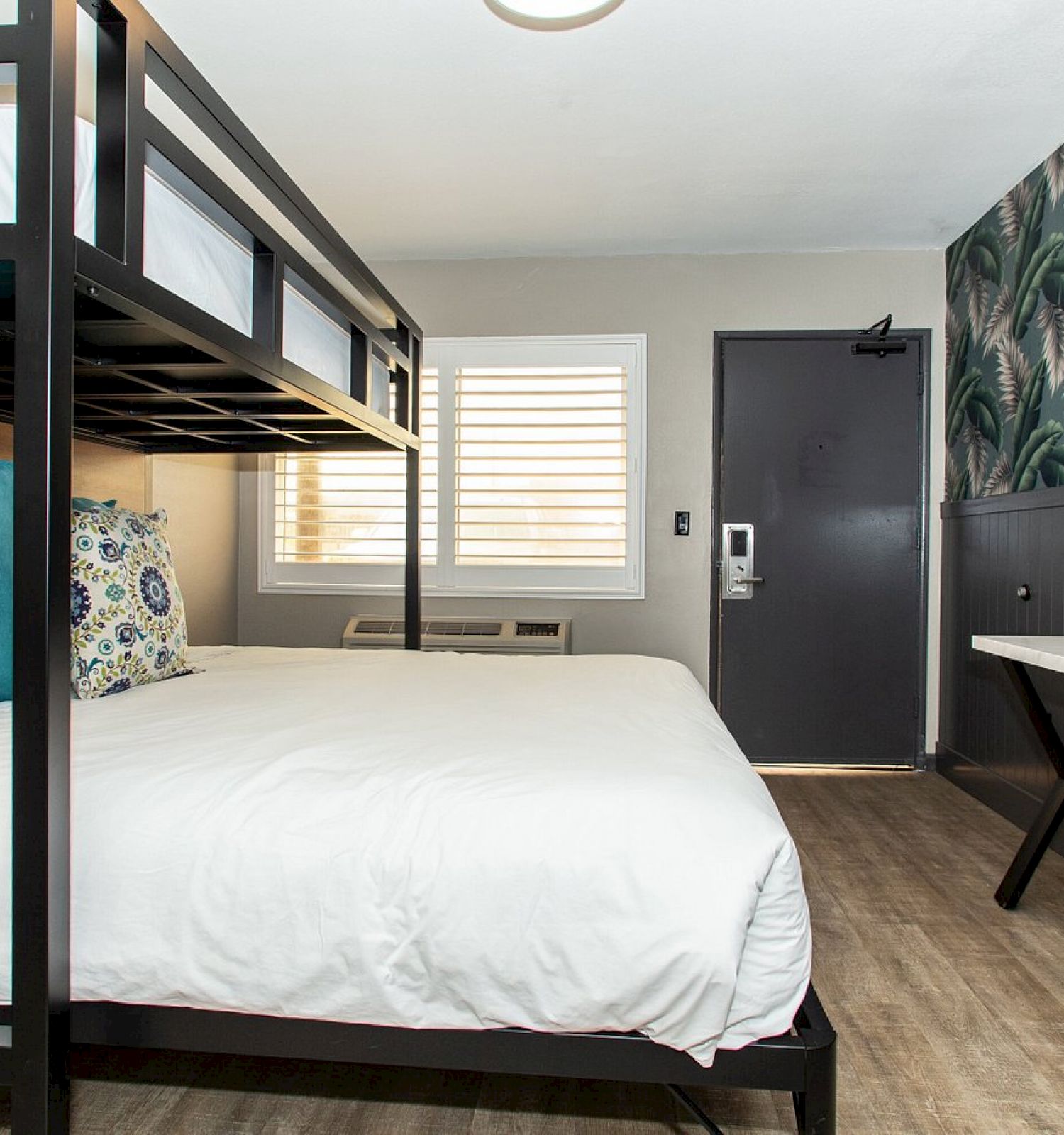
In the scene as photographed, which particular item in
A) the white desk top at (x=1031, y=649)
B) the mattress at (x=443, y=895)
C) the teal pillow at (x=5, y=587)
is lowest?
the mattress at (x=443, y=895)

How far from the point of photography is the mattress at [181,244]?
1442mm

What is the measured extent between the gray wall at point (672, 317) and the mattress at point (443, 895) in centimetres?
289

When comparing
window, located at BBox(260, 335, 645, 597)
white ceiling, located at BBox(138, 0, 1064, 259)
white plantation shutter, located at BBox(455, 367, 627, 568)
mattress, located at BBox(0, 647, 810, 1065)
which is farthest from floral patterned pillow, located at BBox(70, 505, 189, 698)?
white plantation shutter, located at BBox(455, 367, 627, 568)

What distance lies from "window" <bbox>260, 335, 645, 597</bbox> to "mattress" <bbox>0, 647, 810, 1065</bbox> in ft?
9.62

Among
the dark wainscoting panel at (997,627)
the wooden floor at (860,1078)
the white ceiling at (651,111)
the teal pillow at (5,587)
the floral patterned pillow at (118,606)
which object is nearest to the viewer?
the wooden floor at (860,1078)

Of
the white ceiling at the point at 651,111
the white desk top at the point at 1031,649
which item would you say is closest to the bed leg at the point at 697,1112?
the white desk top at the point at 1031,649

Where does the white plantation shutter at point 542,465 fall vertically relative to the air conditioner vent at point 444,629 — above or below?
above

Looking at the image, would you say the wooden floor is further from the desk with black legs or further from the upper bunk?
the upper bunk

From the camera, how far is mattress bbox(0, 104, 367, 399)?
1.44 metres

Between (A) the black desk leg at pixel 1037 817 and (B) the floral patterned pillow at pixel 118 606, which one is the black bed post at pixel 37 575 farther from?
(A) the black desk leg at pixel 1037 817

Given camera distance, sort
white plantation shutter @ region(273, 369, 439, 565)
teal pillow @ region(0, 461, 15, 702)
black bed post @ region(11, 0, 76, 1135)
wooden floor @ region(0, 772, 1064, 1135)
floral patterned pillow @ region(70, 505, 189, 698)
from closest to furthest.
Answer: black bed post @ region(11, 0, 76, 1135) → wooden floor @ region(0, 772, 1064, 1135) → teal pillow @ region(0, 461, 15, 702) → floral patterned pillow @ region(70, 505, 189, 698) → white plantation shutter @ region(273, 369, 439, 565)

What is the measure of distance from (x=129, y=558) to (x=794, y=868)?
168 cm

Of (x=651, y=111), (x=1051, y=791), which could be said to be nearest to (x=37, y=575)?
(x=651, y=111)

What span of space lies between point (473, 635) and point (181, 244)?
8.87ft
